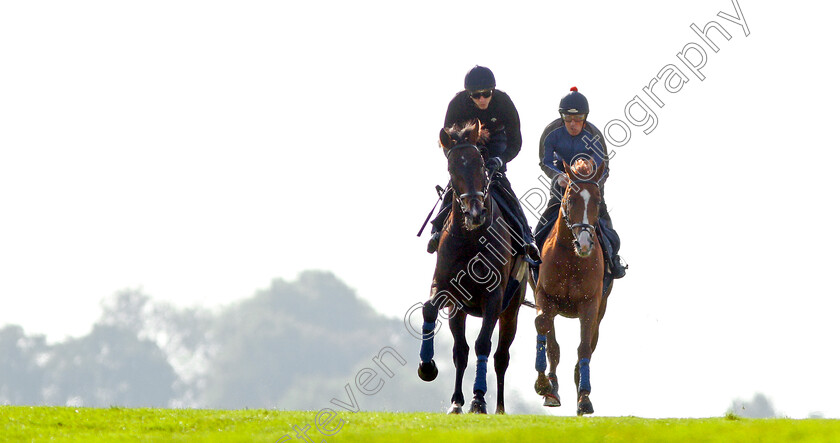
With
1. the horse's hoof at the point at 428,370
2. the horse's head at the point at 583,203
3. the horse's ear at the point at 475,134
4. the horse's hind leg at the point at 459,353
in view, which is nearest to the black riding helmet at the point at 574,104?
the horse's head at the point at 583,203

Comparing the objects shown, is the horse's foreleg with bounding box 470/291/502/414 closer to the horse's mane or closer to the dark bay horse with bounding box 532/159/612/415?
the dark bay horse with bounding box 532/159/612/415

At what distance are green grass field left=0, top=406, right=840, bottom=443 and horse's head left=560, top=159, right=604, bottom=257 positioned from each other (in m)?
3.35

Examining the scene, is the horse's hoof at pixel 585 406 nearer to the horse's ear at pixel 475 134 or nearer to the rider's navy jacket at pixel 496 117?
the rider's navy jacket at pixel 496 117

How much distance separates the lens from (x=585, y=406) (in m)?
16.2

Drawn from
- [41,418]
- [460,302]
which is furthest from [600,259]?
[41,418]

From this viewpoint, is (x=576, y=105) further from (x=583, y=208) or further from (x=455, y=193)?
(x=455, y=193)

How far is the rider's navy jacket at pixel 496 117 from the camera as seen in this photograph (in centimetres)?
1688

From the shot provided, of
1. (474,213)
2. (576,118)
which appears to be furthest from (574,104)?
(474,213)

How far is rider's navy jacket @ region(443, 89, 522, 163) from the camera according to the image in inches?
664

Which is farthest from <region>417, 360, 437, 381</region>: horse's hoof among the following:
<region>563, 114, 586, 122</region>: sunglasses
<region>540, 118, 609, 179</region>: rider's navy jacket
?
<region>563, 114, 586, 122</region>: sunglasses

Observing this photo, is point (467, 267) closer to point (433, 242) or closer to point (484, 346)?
point (433, 242)

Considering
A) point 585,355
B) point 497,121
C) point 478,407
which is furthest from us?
point 497,121

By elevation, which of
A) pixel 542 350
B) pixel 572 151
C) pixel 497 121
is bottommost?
pixel 542 350

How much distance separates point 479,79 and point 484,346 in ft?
13.3
